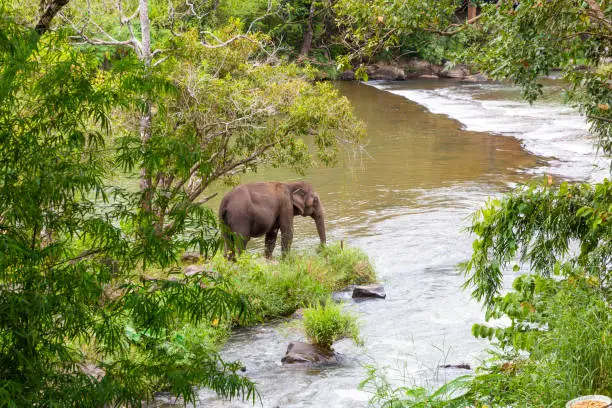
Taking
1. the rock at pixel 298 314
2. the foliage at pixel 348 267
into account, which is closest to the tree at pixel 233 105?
the foliage at pixel 348 267

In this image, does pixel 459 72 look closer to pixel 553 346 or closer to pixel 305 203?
pixel 305 203

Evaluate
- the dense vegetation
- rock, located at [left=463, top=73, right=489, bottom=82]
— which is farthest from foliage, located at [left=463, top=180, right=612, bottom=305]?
rock, located at [left=463, top=73, right=489, bottom=82]

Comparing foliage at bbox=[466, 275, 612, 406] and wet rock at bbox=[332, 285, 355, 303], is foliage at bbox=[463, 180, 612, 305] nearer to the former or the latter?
foliage at bbox=[466, 275, 612, 406]

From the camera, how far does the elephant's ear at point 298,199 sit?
13.3m

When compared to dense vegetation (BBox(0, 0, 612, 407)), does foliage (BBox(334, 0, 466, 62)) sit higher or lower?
higher

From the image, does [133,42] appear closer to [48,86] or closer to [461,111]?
[48,86]

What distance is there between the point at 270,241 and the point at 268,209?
86 centimetres

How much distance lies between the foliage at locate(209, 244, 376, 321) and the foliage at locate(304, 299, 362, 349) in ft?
1.57

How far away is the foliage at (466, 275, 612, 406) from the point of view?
18.0 feet

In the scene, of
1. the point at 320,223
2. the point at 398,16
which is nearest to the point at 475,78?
the point at 320,223

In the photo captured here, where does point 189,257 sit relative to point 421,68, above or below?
below

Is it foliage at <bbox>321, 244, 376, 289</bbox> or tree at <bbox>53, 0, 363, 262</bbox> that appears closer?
tree at <bbox>53, 0, 363, 262</bbox>

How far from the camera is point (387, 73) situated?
145 feet

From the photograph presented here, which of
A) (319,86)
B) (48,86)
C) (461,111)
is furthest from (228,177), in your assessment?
(461,111)
